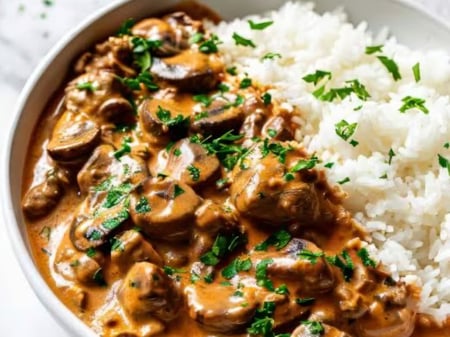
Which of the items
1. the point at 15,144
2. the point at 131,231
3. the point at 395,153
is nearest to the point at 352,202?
the point at 395,153

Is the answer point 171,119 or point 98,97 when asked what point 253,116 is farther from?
point 98,97

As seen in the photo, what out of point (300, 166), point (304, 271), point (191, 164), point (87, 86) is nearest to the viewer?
point (304, 271)

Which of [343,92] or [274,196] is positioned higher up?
[343,92]

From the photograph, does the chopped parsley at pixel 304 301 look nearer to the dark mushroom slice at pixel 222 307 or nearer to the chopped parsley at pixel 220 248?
the dark mushroom slice at pixel 222 307

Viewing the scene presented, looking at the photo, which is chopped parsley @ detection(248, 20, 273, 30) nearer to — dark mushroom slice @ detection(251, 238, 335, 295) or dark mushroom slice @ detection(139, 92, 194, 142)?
dark mushroom slice @ detection(139, 92, 194, 142)

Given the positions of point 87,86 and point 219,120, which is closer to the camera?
point 219,120

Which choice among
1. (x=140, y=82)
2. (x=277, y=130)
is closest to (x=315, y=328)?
(x=277, y=130)
